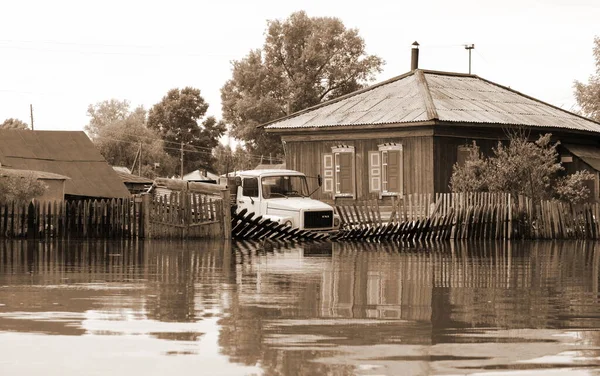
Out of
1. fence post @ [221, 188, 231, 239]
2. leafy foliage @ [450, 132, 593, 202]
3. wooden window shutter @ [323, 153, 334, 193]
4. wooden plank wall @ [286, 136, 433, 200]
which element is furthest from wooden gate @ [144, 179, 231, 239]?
wooden window shutter @ [323, 153, 334, 193]

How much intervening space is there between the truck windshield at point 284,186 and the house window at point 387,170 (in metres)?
8.94

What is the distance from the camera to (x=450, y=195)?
34.3 m

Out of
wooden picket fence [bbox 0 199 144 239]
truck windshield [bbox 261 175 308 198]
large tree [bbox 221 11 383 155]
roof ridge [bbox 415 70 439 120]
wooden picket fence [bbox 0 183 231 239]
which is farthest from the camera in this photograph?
large tree [bbox 221 11 383 155]

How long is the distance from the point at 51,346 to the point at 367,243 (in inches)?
894

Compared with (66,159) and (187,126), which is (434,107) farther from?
(187,126)

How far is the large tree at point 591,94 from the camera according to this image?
221ft

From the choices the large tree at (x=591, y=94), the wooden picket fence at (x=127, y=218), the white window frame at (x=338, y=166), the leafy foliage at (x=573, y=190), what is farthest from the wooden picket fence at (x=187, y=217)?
the large tree at (x=591, y=94)

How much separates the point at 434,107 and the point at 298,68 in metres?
45.6

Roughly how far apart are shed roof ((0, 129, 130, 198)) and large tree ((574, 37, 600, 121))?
1239 inches

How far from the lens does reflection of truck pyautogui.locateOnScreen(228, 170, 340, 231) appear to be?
1256 inches

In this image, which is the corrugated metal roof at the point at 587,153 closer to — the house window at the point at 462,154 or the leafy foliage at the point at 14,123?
the house window at the point at 462,154

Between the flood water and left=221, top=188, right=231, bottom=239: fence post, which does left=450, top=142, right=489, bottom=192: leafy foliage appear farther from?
the flood water

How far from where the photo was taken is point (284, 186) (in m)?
33.5

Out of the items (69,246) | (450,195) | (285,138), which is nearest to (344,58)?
(285,138)
